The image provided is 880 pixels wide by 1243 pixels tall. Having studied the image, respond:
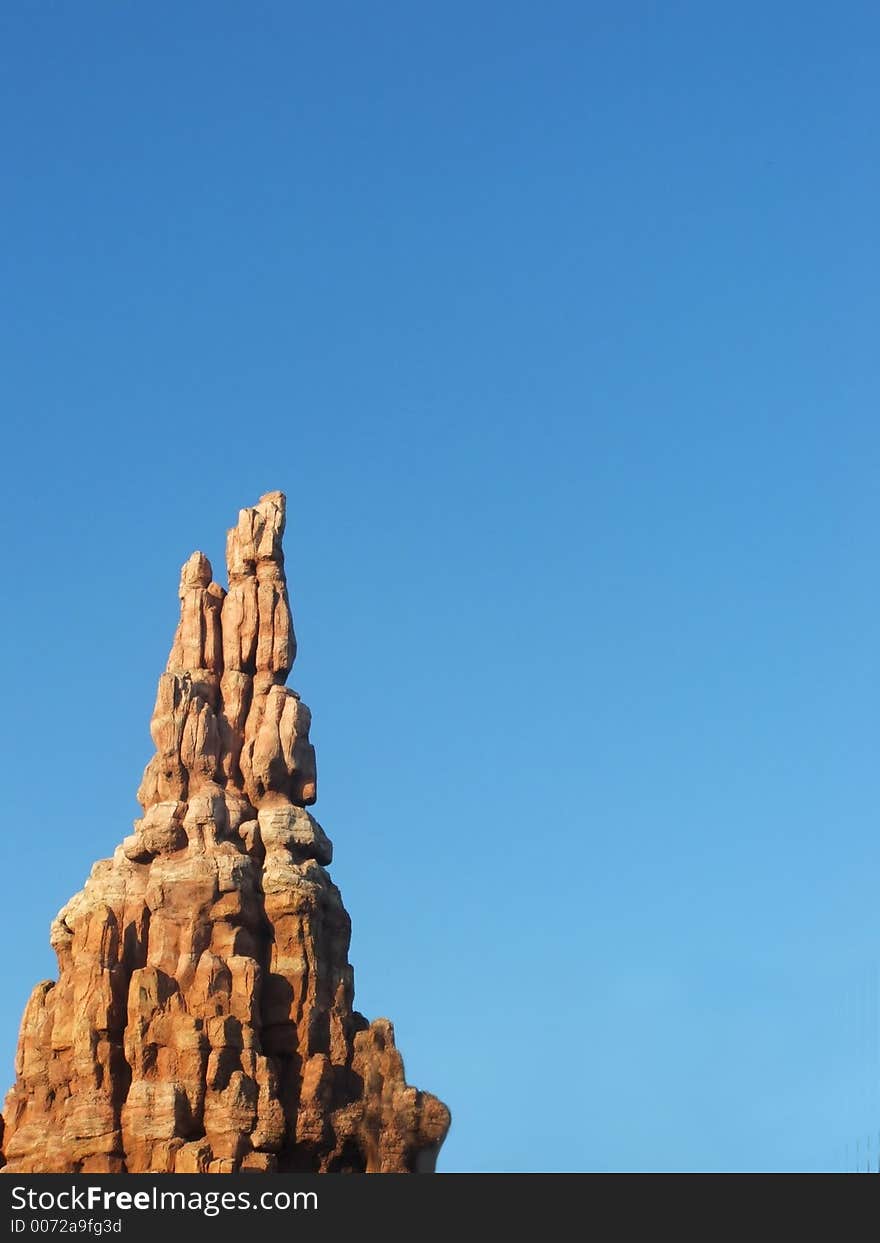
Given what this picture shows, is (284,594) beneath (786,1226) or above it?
above

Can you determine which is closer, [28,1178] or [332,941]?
[28,1178]

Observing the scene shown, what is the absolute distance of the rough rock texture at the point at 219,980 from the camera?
217 feet

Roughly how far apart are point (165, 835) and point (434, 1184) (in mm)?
14584

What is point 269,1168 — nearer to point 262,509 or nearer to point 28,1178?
point 28,1178

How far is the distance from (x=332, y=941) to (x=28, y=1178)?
13.0 m

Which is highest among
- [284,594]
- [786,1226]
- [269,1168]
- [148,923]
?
[284,594]

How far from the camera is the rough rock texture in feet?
217

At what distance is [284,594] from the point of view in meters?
75.6

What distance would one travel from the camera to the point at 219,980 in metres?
67.9

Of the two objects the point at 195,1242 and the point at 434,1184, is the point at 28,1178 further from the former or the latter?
the point at 434,1184

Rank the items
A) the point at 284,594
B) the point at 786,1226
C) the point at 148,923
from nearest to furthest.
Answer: the point at 786,1226 < the point at 148,923 < the point at 284,594

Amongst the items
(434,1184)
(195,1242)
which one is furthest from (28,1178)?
(434,1184)

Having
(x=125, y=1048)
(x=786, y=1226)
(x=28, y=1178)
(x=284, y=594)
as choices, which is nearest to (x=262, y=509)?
(x=284, y=594)

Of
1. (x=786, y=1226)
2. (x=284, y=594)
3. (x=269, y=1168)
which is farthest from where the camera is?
(x=284, y=594)
